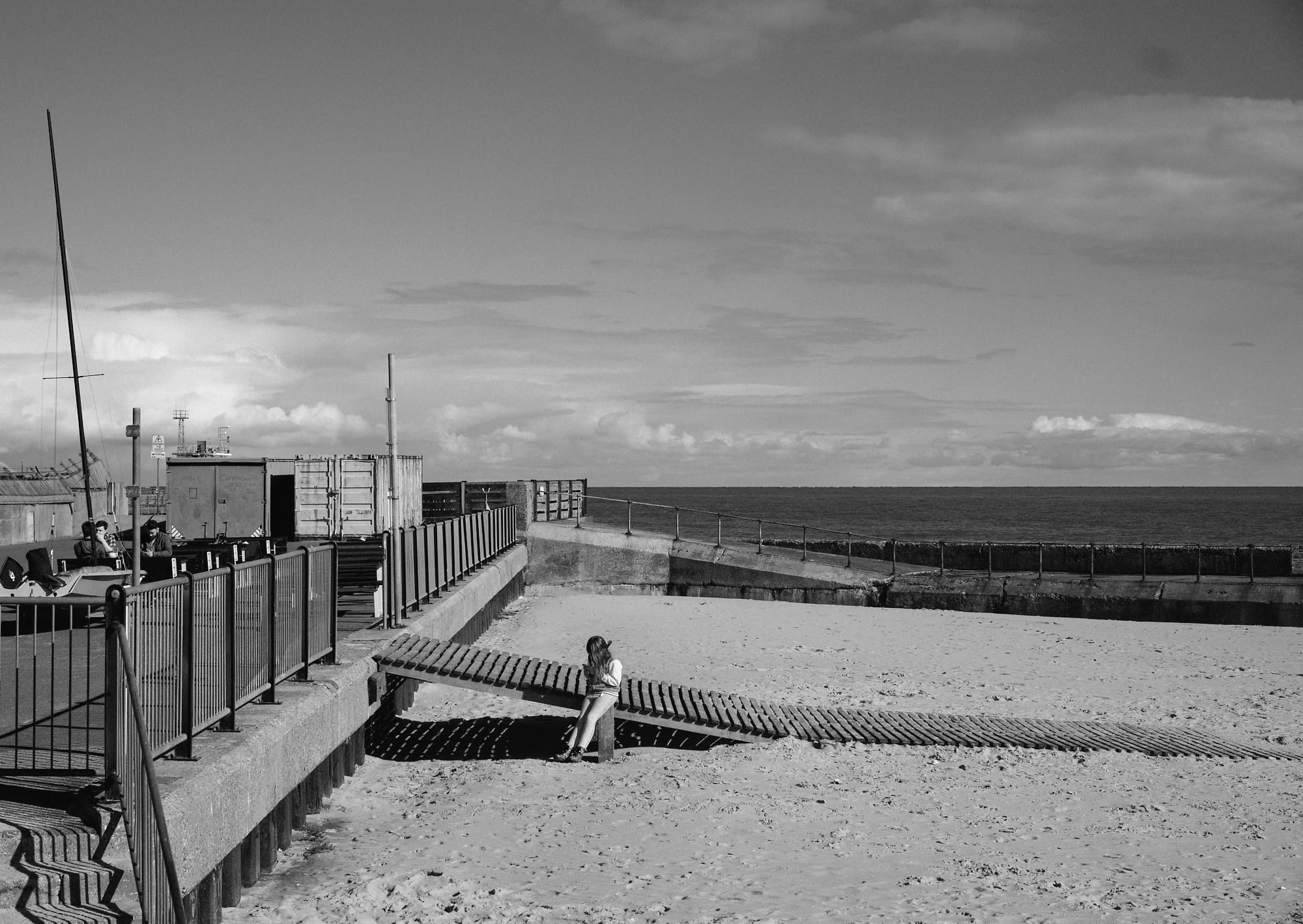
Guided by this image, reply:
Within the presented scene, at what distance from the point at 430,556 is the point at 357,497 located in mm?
18546

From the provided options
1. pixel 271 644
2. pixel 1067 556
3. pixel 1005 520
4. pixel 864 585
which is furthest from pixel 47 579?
pixel 1005 520

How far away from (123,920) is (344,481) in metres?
29.0

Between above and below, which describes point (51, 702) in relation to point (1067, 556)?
above

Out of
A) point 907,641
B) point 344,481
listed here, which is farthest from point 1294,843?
point 344,481

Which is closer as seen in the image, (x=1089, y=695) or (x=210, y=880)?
(x=210, y=880)

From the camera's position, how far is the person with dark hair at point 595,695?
1202cm

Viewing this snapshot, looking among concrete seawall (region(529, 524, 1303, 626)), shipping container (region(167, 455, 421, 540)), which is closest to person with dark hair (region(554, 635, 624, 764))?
concrete seawall (region(529, 524, 1303, 626))

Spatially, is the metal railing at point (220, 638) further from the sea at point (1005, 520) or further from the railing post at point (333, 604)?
the sea at point (1005, 520)

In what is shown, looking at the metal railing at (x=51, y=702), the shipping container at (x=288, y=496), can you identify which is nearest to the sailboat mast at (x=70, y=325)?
the shipping container at (x=288, y=496)

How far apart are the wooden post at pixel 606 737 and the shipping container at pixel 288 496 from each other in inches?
819

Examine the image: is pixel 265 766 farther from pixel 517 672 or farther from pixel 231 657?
pixel 517 672

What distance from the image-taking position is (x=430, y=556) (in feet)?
54.4

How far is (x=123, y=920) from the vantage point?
19.4 ft

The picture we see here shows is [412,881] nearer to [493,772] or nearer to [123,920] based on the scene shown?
[123,920]
